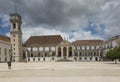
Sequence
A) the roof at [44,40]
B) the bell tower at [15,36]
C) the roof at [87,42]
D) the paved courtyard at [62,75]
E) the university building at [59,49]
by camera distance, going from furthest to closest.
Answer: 1. the roof at [44,40]
2. the roof at [87,42]
3. the university building at [59,49]
4. the bell tower at [15,36]
5. the paved courtyard at [62,75]

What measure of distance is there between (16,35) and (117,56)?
161ft

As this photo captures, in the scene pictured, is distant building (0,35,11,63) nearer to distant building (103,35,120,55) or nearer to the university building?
the university building

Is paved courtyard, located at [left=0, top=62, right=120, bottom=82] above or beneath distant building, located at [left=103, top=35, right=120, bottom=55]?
beneath

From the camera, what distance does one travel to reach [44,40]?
363ft

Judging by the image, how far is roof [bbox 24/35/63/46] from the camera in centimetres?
10859

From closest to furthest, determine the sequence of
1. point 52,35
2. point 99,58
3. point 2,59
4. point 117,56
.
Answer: point 117,56
point 2,59
point 99,58
point 52,35

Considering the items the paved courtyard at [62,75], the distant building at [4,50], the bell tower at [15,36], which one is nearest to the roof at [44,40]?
the bell tower at [15,36]

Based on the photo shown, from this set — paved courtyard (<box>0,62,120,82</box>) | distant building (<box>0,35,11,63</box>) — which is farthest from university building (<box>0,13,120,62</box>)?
paved courtyard (<box>0,62,120,82</box>)

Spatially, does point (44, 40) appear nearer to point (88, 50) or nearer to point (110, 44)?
point (88, 50)

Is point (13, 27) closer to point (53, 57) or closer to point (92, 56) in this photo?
point (53, 57)

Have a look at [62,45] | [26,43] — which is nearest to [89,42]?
[62,45]

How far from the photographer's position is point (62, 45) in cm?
10394

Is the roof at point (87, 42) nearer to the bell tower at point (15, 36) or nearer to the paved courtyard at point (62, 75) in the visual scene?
the bell tower at point (15, 36)

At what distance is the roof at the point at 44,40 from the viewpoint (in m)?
109
